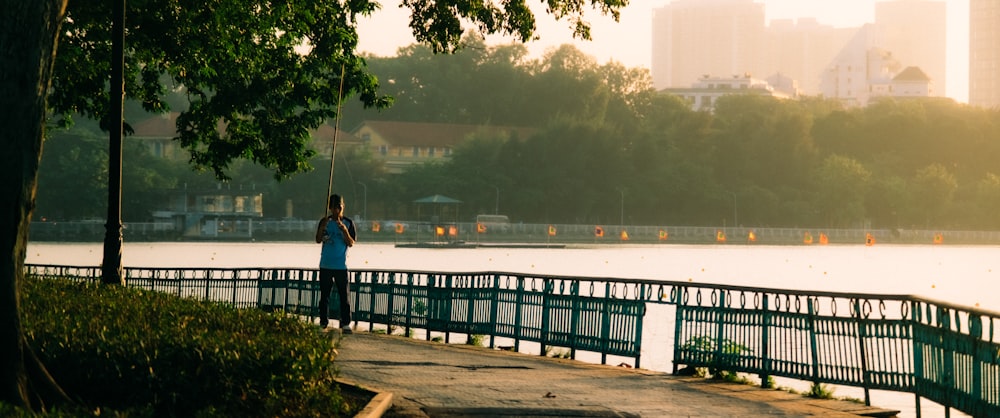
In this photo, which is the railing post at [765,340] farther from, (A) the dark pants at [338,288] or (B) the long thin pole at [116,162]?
(B) the long thin pole at [116,162]

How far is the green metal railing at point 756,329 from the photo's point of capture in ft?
40.5

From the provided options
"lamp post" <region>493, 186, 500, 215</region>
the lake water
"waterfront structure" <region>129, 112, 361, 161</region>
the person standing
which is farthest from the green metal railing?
"waterfront structure" <region>129, 112, 361, 161</region>

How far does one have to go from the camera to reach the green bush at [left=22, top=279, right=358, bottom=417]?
31.5 ft

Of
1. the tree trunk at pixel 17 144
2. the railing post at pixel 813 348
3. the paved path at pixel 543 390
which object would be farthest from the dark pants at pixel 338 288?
the tree trunk at pixel 17 144

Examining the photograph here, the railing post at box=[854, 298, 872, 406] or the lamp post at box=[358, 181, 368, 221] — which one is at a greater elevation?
the lamp post at box=[358, 181, 368, 221]

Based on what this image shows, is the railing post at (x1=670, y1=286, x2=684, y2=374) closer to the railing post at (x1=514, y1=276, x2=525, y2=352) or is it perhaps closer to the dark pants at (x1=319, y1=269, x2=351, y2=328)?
the railing post at (x1=514, y1=276, x2=525, y2=352)

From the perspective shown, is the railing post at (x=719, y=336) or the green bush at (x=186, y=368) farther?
the railing post at (x=719, y=336)

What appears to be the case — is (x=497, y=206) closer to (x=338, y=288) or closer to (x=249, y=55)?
(x=249, y=55)

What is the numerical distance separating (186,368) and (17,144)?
1.81m

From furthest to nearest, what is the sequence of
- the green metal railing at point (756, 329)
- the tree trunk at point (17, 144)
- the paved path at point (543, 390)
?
the paved path at point (543, 390) < the green metal railing at point (756, 329) < the tree trunk at point (17, 144)

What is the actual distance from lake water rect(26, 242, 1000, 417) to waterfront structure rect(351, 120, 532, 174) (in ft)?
71.7

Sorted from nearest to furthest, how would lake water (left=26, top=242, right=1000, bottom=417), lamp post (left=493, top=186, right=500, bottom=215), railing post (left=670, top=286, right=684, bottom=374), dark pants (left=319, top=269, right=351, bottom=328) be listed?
railing post (left=670, top=286, right=684, bottom=374) < dark pants (left=319, top=269, right=351, bottom=328) < lake water (left=26, top=242, right=1000, bottom=417) < lamp post (left=493, top=186, right=500, bottom=215)

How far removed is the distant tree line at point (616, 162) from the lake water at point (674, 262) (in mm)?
4961

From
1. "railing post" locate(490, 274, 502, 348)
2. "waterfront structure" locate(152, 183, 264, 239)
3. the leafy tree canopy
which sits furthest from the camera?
"waterfront structure" locate(152, 183, 264, 239)
